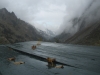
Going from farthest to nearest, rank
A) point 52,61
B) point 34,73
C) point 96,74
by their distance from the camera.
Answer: point 52,61 → point 34,73 → point 96,74

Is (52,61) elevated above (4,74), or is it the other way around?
(52,61)

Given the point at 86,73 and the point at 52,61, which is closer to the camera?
the point at 86,73

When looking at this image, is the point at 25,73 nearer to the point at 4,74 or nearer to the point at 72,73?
the point at 4,74

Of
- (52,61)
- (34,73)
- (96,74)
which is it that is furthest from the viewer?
(52,61)

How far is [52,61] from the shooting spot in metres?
85.1

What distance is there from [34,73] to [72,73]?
1494 cm

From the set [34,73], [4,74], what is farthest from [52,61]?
[4,74]

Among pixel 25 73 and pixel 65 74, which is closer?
pixel 65 74

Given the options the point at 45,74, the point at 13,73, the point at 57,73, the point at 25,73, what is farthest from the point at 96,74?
the point at 13,73

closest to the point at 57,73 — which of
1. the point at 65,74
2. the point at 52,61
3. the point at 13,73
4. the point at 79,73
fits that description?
the point at 65,74

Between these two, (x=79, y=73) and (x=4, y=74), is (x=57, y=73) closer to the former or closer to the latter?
(x=79, y=73)

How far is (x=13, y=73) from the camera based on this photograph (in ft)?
212

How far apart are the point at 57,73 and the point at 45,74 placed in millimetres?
4568

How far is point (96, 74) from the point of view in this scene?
5700cm
